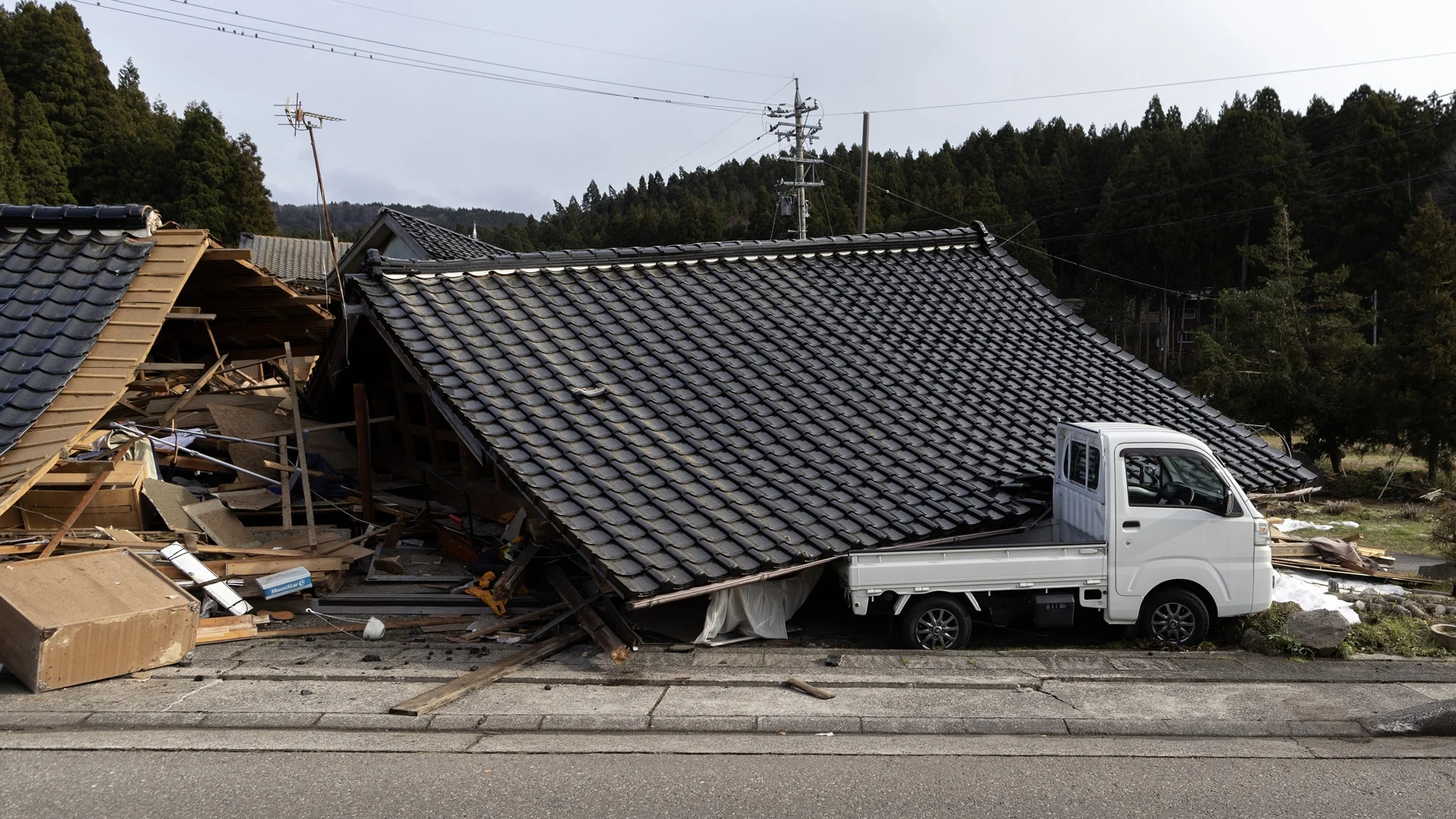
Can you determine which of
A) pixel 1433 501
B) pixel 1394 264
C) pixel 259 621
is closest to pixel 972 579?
pixel 259 621

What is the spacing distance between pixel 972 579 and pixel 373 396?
7.35 meters

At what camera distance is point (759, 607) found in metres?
7.25

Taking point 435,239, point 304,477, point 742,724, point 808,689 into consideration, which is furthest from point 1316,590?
point 435,239

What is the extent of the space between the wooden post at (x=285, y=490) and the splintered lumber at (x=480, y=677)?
11.8ft

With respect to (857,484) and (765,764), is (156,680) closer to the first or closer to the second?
(765,764)

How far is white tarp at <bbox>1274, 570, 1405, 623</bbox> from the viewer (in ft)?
26.8

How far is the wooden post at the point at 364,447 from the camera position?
9055 mm

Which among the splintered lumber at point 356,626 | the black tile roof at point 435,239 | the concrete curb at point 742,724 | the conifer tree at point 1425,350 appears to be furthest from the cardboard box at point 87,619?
the conifer tree at point 1425,350

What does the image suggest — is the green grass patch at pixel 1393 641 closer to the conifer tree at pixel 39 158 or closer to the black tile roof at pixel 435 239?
the black tile roof at pixel 435 239

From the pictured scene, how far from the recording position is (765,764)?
16.4ft

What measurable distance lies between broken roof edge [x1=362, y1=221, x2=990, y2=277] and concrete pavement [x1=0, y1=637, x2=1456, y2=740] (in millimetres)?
3417

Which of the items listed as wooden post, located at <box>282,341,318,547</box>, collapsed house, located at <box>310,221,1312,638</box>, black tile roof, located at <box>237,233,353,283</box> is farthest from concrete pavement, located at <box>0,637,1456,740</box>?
black tile roof, located at <box>237,233,353,283</box>

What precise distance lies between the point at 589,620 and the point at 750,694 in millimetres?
1707

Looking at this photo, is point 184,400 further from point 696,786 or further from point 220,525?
point 696,786
